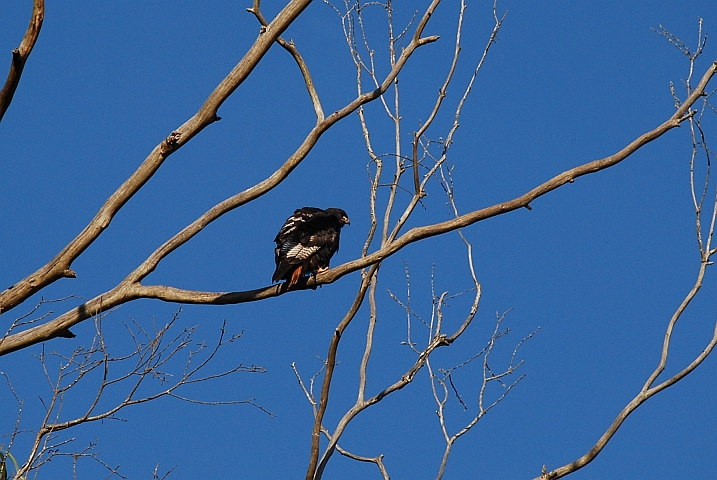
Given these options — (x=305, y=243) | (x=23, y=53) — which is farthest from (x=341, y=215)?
(x=23, y=53)

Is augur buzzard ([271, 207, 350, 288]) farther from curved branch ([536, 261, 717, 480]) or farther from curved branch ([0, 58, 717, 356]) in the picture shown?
curved branch ([536, 261, 717, 480])

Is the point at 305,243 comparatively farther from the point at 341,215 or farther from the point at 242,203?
the point at 341,215

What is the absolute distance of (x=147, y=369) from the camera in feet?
16.7

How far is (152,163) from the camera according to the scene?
4.92 metres

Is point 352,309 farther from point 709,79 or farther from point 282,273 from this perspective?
point 709,79

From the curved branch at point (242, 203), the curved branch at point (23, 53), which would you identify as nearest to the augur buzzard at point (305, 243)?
the curved branch at point (242, 203)

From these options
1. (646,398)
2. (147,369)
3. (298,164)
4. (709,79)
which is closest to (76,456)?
(147,369)

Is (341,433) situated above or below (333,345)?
below

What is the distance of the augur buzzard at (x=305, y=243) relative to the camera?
598 centimetres

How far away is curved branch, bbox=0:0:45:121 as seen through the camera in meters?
4.62

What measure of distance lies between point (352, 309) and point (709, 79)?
269 centimetres

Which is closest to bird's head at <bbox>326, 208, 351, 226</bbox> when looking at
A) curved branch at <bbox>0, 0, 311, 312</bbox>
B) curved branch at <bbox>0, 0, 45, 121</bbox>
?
curved branch at <bbox>0, 0, 311, 312</bbox>

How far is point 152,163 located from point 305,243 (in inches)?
70.4

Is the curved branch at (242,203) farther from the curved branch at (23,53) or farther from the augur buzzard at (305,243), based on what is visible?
the curved branch at (23,53)
